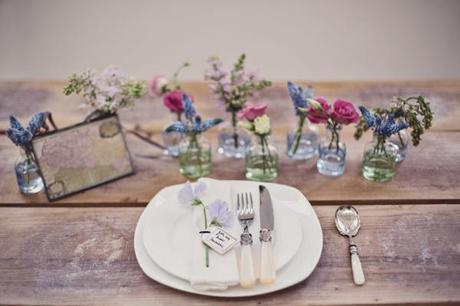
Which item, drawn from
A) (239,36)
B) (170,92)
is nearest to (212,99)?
(170,92)

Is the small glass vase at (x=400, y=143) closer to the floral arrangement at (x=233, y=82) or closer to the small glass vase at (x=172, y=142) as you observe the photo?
the floral arrangement at (x=233, y=82)

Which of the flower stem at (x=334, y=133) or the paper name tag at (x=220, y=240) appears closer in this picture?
the paper name tag at (x=220, y=240)

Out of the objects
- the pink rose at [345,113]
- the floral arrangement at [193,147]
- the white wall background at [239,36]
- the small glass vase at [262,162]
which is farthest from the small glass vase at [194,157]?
the white wall background at [239,36]

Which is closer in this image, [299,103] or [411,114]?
[411,114]

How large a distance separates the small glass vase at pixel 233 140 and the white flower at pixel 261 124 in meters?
0.17

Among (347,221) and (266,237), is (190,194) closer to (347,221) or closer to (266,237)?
(266,237)

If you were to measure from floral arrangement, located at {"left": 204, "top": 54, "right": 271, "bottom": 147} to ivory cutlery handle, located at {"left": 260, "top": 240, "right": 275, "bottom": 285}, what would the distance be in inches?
17.9

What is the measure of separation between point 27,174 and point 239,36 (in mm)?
1866

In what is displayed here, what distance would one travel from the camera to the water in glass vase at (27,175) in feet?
3.91

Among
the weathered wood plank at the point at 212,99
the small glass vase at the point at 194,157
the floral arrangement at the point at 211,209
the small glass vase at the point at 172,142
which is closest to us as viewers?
the floral arrangement at the point at 211,209

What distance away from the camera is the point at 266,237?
38.5 inches

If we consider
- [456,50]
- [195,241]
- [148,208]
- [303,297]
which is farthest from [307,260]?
[456,50]

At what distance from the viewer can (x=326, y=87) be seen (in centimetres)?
167

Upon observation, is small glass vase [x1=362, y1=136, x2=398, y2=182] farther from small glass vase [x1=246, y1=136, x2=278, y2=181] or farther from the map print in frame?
the map print in frame
